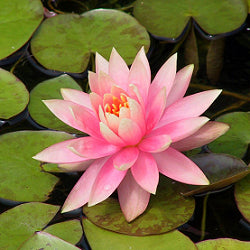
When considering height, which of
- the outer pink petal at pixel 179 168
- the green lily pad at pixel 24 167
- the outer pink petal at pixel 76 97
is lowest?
the green lily pad at pixel 24 167

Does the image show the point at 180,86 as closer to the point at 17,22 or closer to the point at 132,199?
the point at 132,199

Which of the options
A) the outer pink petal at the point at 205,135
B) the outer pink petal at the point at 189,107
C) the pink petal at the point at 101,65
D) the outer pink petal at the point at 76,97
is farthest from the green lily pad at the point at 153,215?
the pink petal at the point at 101,65

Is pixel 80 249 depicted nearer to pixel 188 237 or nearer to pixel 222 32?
pixel 188 237

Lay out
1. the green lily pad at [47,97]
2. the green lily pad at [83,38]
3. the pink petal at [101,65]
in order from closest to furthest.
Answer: the pink petal at [101,65] < the green lily pad at [47,97] < the green lily pad at [83,38]

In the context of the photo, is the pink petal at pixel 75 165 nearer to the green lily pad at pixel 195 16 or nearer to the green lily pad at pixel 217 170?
the green lily pad at pixel 217 170

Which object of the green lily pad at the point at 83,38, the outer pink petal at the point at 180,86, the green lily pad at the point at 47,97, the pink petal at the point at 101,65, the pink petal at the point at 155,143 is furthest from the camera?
the green lily pad at the point at 83,38

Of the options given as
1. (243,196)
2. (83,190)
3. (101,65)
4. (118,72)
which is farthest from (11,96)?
(243,196)
